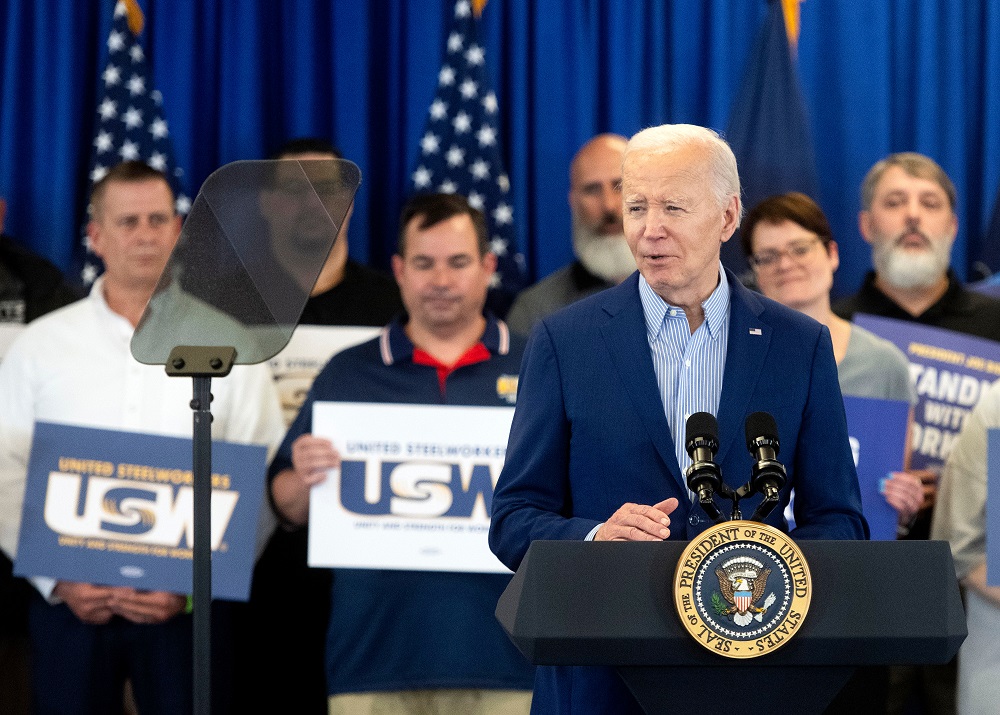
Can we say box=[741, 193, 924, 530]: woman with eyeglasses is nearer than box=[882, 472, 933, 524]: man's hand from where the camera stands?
No

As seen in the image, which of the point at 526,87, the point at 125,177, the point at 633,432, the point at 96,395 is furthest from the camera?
the point at 526,87

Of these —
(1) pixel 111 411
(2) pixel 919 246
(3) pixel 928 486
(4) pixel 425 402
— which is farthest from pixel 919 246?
(1) pixel 111 411

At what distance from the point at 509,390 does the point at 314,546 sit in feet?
2.59

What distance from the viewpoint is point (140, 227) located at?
439 centimetres

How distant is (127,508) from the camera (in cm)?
394

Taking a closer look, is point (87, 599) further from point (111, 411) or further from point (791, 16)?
point (791, 16)

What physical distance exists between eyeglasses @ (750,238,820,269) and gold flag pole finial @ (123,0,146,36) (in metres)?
2.70

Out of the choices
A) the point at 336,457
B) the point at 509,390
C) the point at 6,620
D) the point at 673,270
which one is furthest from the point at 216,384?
the point at 673,270

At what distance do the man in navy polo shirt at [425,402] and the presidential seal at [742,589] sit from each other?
85.6 inches

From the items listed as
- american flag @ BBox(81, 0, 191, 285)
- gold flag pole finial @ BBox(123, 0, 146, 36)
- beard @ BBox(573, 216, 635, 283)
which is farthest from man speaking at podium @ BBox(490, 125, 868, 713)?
gold flag pole finial @ BBox(123, 0, 146, 36)

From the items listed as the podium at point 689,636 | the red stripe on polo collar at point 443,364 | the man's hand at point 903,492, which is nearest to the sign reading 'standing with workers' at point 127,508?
Answer: the red stripe on polo collar at point 443,364

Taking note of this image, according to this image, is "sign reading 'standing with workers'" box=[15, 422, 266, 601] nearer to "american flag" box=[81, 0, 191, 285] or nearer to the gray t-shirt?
"american flag" box=[81, 0, 191, 285]

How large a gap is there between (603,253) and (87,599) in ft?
7.08

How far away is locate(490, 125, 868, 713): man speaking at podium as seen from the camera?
222 cm
